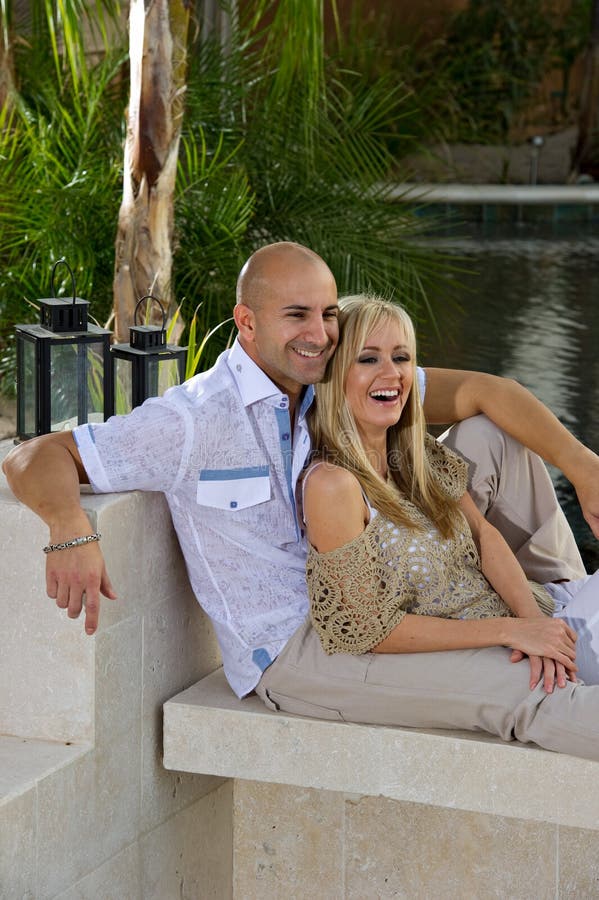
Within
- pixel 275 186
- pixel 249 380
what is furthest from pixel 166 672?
pixel 275 186

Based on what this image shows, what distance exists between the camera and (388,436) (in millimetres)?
2125

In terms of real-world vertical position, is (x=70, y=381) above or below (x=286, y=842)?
above

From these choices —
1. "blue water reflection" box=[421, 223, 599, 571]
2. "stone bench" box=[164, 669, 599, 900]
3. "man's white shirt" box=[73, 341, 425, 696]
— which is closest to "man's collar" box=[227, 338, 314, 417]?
"man's white shirt" box=[73, 341, 425, 696]

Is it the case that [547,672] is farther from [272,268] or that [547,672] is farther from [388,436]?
[272,268]

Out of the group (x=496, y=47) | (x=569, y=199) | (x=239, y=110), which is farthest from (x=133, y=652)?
(x=496, y=47)

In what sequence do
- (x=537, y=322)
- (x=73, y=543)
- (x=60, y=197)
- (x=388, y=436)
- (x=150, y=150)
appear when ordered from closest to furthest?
(x=73, y=543) → (x=388, y=436) → (x=150, y=150) → (x=60, y=197) → (x=537, y=322)

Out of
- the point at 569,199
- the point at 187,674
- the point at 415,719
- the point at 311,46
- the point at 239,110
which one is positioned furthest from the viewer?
the point at 569,199

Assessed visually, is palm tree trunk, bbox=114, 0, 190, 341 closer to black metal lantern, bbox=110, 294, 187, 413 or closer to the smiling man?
black metal lantern, bbox=110, 294, 187, 413

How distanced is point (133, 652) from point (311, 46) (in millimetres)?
2268

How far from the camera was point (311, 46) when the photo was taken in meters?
3.75

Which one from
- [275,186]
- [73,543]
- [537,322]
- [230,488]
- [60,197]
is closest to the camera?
[73,543]

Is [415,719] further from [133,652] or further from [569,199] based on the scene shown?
[569,199]

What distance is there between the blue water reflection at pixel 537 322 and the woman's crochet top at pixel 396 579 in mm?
2268

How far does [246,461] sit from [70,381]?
1.52 ft
